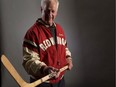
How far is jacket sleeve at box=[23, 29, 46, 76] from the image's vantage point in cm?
114

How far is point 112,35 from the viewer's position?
1851mm

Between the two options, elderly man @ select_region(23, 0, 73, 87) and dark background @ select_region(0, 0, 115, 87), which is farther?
dark background @ select_region(0, 0, 115, 87)

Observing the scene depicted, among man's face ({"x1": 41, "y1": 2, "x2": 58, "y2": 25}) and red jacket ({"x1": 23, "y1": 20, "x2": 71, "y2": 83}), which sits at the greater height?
man's face ({"x1": 41, "y1": 2, "x2": 58, "y2": 25})

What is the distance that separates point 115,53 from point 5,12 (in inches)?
37.3

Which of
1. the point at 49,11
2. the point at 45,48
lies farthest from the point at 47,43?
the point at 49,11

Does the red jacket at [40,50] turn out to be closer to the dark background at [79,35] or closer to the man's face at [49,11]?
the man's face at [49,11]

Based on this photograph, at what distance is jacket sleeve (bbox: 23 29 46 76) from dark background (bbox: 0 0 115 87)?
2.18 ft

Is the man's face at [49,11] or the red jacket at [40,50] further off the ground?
the man's face at [49,11]

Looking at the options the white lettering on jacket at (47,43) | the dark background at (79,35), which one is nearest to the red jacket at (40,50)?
the white lettering on jacket at (47,43)

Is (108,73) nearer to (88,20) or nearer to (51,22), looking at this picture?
(88,20)

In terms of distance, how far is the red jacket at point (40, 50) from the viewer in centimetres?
115

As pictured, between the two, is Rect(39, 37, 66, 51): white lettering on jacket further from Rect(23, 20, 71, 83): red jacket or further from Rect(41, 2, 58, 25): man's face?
Rect(41, 2, 58, 25): man's face

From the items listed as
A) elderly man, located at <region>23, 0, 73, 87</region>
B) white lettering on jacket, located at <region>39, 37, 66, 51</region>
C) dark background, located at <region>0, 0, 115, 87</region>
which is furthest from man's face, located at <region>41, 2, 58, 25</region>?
dark background, located at <region>0, 0, 115, 87</region>

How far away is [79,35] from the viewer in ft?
6.14
